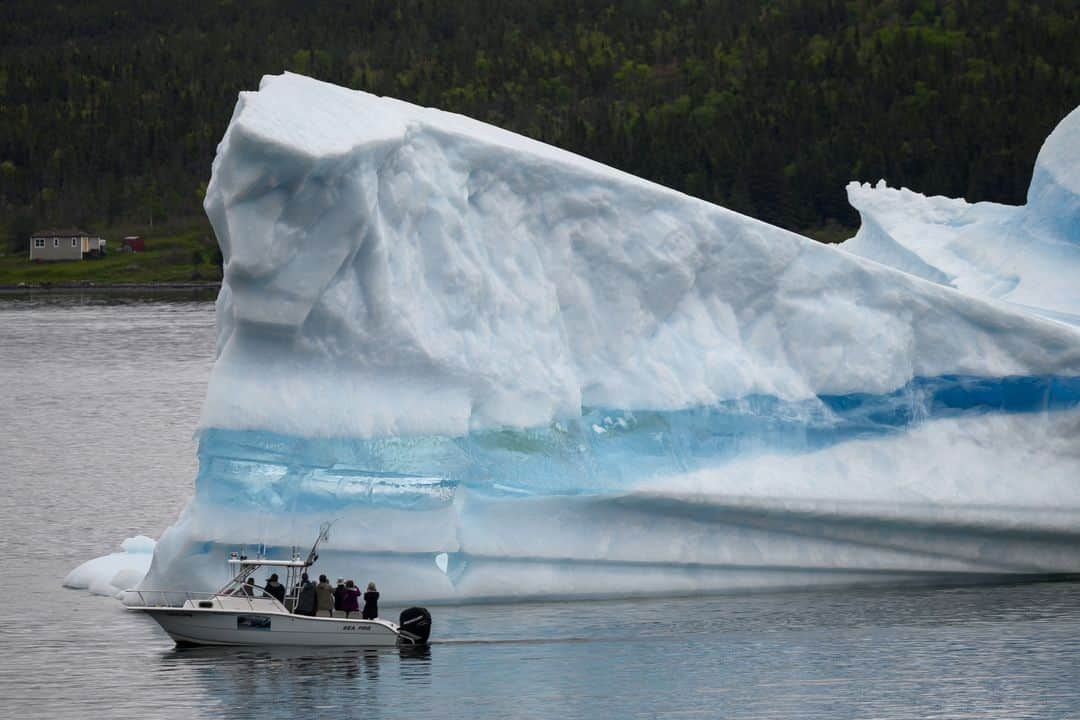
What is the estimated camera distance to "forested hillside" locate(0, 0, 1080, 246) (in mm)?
122562

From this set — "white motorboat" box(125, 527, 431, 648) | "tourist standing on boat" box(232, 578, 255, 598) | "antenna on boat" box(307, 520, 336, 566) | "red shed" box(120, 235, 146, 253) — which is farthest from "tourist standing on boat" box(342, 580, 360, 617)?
"red shed" box(120, 235, 146, 253)

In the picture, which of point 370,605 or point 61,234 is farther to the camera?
point 61,234

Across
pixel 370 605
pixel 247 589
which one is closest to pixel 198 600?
pixel 247 589

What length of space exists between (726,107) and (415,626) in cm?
12967

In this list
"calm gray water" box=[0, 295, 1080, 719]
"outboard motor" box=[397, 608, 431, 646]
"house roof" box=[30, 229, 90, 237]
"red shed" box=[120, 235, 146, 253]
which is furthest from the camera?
"red shed" box=[120, 235, 146, 253]

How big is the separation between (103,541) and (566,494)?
11.8m

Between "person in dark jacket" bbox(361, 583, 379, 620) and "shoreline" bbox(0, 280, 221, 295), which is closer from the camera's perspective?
"person in dark jacket" bbox(361, 583, 379, 620)

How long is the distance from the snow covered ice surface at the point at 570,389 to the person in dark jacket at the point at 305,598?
0.65 m

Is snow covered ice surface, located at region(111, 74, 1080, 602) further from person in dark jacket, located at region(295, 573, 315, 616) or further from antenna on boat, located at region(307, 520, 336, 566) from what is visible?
person in dark jacket, located at region(295, 573, 315, 616)

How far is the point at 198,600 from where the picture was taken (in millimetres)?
24234

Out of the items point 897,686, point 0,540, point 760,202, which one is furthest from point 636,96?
point 897,686

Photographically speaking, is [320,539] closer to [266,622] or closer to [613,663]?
[266,622]

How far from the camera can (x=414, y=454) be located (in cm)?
2438

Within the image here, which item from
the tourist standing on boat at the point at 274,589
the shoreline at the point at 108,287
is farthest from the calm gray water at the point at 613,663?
the shoreline at the point at 108,287
